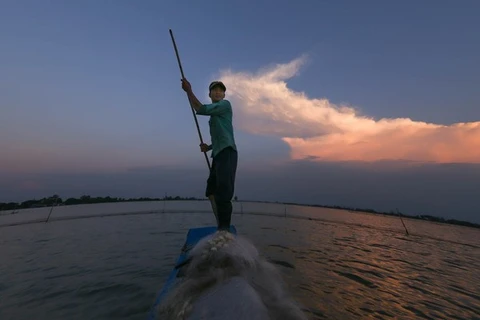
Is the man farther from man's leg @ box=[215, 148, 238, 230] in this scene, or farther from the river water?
the river water

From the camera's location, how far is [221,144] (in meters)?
5.33

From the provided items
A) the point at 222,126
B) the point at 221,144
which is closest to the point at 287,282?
the point at 221,144

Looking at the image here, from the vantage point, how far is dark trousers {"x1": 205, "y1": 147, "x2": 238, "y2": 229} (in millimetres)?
5133

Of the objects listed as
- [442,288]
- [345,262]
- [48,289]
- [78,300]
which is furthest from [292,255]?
[48,289]

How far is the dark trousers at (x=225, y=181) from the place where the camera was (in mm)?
5133

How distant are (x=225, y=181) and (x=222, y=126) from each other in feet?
4.05

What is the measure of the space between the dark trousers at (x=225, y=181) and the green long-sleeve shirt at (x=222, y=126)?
14 cm

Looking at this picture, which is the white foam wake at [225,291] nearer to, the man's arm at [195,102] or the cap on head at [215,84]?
the man's arm at [195,102]

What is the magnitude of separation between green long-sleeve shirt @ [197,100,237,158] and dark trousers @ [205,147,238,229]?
137mm

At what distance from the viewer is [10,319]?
170 inches

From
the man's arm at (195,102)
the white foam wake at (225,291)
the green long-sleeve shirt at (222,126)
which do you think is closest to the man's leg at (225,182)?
the green long-sleeve shirt at (222,126)

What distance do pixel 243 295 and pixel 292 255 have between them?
739 cm

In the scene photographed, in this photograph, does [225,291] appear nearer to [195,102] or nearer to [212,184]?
[212,184]

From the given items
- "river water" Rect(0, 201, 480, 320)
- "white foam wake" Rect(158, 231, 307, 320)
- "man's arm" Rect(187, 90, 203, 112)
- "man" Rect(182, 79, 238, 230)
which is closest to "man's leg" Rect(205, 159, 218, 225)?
"man" Rect(182, 79, 238, 230)
